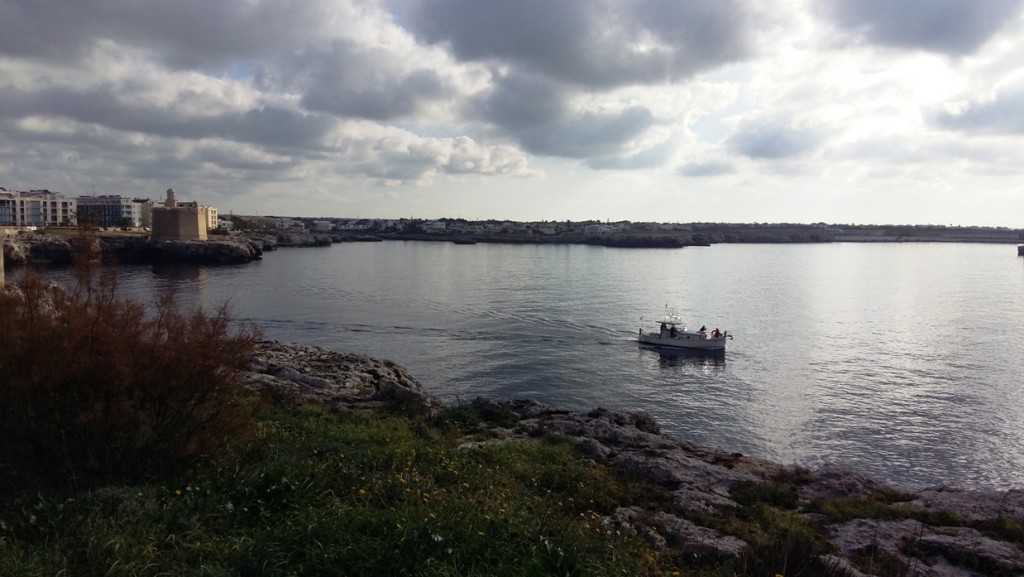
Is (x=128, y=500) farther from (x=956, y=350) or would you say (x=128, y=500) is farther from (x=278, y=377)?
(x=956, y=350)

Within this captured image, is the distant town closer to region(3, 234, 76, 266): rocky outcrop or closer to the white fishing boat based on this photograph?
region(3, 234, 76, 266): rocky outcrop

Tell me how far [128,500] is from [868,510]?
30.5 ft

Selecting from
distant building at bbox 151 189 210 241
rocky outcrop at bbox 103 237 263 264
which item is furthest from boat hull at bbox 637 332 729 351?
distant building at bbox 151 189 210 241

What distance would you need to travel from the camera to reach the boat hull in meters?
32.5

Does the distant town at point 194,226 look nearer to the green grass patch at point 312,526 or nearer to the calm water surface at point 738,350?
the calm water surface at point 738,350

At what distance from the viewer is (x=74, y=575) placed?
14.6ft

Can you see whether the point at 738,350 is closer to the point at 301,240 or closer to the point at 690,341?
the point at 690,341

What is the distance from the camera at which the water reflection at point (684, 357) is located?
30220 millimetres

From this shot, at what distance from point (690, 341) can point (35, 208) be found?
144 meters

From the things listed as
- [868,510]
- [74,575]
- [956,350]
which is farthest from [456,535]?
[956,350]

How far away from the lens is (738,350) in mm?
33031

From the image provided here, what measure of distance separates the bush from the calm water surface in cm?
1497

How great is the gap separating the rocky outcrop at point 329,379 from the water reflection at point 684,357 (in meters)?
13.3

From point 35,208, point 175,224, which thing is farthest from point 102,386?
point 35,208
